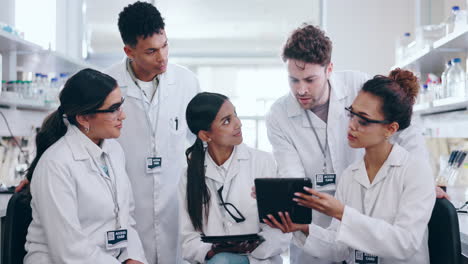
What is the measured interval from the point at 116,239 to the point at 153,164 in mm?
524

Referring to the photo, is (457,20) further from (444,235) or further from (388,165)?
(444,235)

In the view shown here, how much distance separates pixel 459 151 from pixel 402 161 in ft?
4.90

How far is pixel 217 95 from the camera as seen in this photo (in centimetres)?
209

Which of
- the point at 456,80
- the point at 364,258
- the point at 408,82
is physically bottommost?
the point at 364,258

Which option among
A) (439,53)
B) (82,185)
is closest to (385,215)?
(82,185)

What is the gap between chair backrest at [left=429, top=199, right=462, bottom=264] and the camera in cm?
153

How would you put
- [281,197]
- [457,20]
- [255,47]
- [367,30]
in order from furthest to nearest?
[255,47], [367,30], [457,20], [281,197]

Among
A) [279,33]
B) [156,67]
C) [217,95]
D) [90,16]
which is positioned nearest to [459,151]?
[217,95]

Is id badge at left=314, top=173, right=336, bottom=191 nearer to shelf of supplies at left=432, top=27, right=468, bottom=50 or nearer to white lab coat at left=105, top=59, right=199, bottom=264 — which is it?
white lab coat at left=105, top=59, right=199, bottom=264

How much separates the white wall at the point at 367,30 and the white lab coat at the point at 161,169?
2.83 m

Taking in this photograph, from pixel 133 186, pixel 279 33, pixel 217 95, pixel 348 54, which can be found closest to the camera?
pixel 217 95

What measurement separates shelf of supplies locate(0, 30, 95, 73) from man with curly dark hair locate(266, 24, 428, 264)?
1.56 meters

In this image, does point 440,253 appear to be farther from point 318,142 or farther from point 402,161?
point 318,142

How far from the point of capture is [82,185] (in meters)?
1.73
